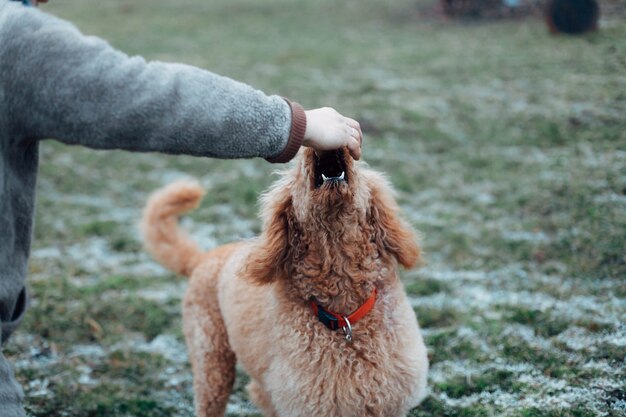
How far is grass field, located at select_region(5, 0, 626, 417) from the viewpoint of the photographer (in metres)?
3.22

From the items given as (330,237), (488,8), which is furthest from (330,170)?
(488,8)

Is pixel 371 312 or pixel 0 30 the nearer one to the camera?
pixel 0 30

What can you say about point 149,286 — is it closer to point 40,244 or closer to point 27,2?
point 40,244

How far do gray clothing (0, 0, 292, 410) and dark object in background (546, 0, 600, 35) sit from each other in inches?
292

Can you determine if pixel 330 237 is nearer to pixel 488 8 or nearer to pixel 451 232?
pixel 451 232

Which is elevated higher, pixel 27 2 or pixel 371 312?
pixel 27 2

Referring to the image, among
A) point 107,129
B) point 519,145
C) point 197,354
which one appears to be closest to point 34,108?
point 107,129

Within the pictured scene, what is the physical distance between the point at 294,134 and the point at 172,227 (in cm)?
187

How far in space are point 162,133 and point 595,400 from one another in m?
2.39

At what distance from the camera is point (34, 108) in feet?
4.57

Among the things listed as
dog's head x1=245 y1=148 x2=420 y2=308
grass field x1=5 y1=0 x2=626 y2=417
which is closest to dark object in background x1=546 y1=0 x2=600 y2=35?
grass field x1=5 y1=0 x2=626 y2=417

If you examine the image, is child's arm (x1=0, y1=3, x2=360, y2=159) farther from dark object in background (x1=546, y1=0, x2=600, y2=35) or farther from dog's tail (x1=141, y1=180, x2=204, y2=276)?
dark object in background (x1=546, y1=0, x2=600, y2=35)

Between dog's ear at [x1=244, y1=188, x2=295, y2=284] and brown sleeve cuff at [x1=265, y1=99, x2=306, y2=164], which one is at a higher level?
brown sleeve cuff at [x1=265, y1=99, x2=306, y2=164]

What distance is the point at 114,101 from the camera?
1361 mm
